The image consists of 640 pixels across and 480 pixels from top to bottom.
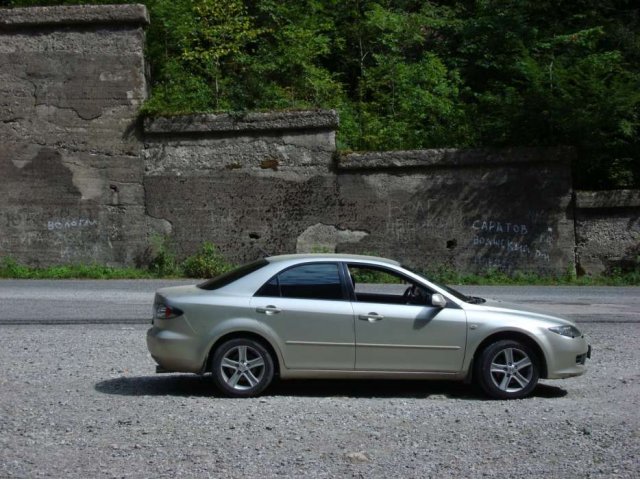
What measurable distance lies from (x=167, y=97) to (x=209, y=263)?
173 inches

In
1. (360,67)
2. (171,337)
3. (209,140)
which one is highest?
(360,67)

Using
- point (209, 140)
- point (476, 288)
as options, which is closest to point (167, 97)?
point (209, 140)

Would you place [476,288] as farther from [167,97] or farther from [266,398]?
[266,398]

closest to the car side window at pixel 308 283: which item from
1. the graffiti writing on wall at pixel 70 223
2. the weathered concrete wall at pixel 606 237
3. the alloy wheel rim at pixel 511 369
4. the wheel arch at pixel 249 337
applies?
the wheel arch at pixel 249 337

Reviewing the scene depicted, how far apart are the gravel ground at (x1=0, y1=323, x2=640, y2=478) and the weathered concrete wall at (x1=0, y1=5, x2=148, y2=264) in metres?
10.0

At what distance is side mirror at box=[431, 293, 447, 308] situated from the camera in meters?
8.70

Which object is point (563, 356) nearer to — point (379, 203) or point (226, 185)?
point (379, 203)

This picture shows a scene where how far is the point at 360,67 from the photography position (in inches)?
1006

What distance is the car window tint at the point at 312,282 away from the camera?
28.8 feet

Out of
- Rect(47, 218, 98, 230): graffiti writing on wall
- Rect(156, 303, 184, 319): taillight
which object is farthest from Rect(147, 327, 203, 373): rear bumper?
Rect(47, 218, 98, 230): graffiti writing on wall

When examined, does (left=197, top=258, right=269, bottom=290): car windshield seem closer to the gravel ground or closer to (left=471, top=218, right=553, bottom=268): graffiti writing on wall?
the gravel ground

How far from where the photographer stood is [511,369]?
28.5 feet

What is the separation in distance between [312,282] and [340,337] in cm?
65

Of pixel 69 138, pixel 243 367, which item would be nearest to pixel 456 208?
pixel 69 138
